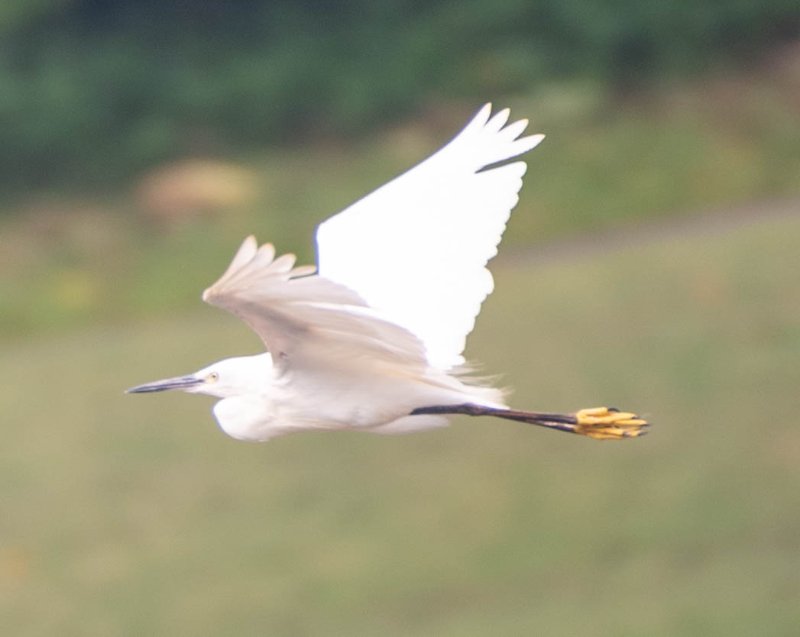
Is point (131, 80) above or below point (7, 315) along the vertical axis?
above

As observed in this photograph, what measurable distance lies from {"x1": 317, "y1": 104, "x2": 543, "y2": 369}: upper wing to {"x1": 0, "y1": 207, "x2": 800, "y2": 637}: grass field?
4.66 meters

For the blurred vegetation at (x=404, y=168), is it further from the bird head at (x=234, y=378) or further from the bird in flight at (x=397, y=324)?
the bird head at (x=234, y=378)

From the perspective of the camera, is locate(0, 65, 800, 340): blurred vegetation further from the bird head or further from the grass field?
the bird head

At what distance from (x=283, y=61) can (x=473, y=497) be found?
7.55 m

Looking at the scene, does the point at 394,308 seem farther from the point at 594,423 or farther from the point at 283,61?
the point at 283,61

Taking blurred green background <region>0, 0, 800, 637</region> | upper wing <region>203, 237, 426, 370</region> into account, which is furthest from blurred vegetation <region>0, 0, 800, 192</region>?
upper wing <region>203, 237, 426, 370</region>

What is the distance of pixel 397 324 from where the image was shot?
15.9ft

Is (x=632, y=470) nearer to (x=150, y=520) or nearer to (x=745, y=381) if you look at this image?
(x=745, y=381)

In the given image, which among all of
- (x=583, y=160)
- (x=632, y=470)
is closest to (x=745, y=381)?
(x=632, y=470)

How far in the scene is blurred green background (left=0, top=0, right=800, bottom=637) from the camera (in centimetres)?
1100

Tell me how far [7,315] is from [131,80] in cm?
269

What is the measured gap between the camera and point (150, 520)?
39.7 ft

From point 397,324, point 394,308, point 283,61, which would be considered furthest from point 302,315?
point 283,61

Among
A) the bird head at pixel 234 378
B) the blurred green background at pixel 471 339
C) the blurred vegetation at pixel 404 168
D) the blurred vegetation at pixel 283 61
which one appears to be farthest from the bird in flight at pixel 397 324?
the blurred vegetation at pixel 283 61
